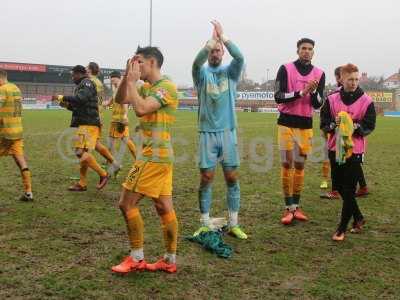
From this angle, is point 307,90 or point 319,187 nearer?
point 307,90

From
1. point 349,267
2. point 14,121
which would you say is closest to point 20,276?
point 349,267

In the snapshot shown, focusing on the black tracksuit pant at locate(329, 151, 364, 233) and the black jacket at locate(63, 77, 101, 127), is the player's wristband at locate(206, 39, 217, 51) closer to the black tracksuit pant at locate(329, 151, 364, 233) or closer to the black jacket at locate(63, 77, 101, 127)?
the black tracksuit pant at locate(329, 151, 364, 233)

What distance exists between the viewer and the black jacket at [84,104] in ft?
25.5

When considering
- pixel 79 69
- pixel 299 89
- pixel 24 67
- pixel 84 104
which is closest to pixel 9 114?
pixel 84 104

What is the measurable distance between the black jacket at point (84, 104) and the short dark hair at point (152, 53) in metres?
3.87

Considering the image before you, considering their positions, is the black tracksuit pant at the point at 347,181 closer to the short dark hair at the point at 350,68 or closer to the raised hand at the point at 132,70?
the short dark hair at the point at 350,68

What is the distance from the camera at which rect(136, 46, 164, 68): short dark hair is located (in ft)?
13.4

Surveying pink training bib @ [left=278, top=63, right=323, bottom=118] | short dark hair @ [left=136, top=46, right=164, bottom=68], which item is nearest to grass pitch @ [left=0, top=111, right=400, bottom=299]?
pink training bib @ [left=278, top=63, right=323, bottom=118]

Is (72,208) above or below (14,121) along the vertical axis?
below

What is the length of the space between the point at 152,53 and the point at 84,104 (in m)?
4.03

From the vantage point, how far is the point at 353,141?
5.47 m

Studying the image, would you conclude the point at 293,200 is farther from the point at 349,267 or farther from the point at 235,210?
the point at 349,267

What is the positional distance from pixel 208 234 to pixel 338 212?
238cm

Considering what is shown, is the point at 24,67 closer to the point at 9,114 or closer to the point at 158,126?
the point at 9,114
